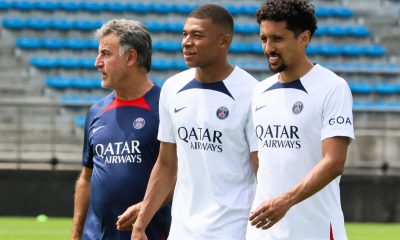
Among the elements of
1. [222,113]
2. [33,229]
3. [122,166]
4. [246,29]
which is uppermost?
[222,113]

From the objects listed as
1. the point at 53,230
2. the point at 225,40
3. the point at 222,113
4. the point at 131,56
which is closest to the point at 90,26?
the point at 53,230

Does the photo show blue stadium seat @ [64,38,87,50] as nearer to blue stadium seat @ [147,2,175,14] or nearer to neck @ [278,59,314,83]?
blue stadium seat @ [147,2,175,14]

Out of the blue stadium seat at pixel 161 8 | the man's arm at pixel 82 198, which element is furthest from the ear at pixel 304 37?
the blue stadium seat at pixel 161 8

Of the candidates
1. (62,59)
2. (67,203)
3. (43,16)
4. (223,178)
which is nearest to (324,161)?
(223,178)

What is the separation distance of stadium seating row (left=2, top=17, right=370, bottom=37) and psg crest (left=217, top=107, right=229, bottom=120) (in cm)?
2030

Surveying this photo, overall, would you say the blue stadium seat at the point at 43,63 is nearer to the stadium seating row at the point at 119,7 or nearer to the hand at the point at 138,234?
the stadium seating row at the point at 119,7

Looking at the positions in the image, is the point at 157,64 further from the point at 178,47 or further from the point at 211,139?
the point at 211,139

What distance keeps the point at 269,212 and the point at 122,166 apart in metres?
1.50

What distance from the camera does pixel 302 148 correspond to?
211 inches

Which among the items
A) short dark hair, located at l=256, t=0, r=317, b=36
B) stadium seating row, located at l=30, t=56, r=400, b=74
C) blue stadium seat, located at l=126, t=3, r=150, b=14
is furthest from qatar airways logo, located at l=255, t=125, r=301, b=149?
blue stadium seat, located at l=126, t=3, r=150, b=14

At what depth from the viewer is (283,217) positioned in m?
5.41

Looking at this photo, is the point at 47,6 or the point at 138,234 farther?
the point at 47,6

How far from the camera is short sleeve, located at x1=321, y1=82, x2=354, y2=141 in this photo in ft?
17.1

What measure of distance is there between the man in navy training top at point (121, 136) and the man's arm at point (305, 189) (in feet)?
4.49
